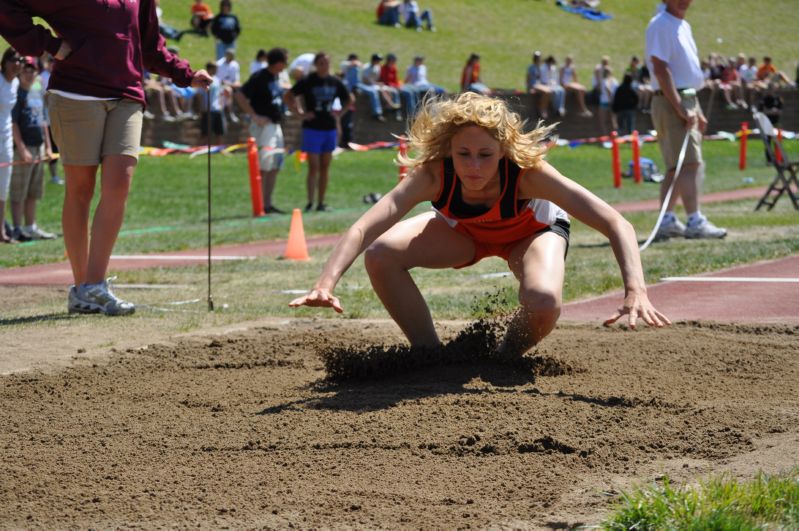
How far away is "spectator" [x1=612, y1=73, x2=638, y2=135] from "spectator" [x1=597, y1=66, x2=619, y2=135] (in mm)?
1451

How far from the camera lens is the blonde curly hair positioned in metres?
5.50

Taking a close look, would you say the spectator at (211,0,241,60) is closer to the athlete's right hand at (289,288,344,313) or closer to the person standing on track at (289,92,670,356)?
the person standing on track at (289,92,670,356)

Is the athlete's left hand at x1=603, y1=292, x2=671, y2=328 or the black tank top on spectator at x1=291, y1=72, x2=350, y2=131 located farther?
the black tank top on spectator at x1=291, y1=72, x2=350, y2=131

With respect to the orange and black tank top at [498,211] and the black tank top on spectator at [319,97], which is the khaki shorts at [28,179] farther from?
the orange and black tank top at [498,211]

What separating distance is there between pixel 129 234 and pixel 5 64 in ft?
9.41

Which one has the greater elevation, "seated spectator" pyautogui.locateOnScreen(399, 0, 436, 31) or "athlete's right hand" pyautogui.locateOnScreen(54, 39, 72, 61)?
"athlete's right hand" pyautogui.locateOnScreen(54, 39, 72, 61)

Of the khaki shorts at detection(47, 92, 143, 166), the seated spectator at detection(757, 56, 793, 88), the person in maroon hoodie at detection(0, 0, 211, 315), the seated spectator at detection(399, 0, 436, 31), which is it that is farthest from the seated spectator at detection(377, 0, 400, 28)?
the khaki shorts at detection(47, 92, 143, 166)

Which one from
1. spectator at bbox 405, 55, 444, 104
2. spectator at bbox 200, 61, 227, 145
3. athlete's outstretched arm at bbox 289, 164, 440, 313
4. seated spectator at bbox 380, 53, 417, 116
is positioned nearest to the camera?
athlete's outstretched arm at bbox 289, 164, 440, 313

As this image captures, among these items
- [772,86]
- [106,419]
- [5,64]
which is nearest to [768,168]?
[772,86]

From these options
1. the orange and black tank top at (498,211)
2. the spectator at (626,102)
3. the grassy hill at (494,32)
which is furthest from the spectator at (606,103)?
the orange and black tank top at (498,211)

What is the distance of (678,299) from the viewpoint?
8.26 metres

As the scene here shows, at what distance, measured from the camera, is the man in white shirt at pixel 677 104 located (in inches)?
449

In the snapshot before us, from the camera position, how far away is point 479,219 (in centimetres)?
586

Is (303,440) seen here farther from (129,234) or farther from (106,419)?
(129,234)
